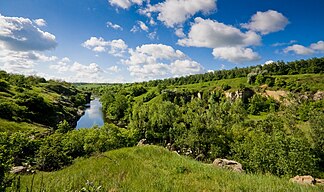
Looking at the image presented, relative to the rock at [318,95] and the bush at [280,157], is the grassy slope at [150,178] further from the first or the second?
the rock at [318,95]

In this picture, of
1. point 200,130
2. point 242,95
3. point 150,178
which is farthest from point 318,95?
point 150,178

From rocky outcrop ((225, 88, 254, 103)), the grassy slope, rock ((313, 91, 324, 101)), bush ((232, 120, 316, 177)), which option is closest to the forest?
rock ((313, 91, 324, 101))

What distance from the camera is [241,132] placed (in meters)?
49.2

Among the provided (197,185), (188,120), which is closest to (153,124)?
(188,120)

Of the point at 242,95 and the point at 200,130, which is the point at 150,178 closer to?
the point at 200,130

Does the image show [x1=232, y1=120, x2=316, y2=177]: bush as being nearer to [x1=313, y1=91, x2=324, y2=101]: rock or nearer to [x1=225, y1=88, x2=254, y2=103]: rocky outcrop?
[x1=313, y1=91, x2=324, y2=101]: rock

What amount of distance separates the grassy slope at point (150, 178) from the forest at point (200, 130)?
1564 millimetres

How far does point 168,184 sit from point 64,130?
40484mm

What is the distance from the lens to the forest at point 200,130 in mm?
26870

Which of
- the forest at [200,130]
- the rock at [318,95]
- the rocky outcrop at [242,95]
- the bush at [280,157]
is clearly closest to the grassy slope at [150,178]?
the forest at [200,130]

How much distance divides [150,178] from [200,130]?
4363 cm

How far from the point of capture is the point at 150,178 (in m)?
7.03

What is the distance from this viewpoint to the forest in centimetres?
2687

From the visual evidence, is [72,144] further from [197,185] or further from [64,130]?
[197,185]
